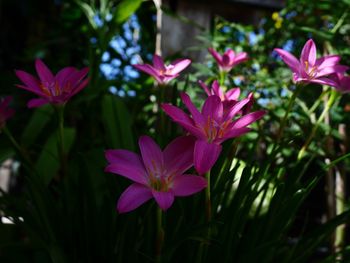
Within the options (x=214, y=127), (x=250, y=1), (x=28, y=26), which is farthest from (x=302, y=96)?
(x=28, y=26)

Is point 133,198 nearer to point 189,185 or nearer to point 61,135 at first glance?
point 189,185

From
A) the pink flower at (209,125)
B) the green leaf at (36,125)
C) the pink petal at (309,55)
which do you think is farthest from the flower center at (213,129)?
the green leaf at (36,125)

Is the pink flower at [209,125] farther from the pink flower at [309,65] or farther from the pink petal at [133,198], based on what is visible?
the pink flower at [309,65]

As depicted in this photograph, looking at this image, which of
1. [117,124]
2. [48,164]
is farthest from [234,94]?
[48,164]

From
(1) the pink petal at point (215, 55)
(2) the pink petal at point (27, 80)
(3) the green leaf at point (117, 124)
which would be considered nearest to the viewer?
(2) the pink petal at point (27, 80)

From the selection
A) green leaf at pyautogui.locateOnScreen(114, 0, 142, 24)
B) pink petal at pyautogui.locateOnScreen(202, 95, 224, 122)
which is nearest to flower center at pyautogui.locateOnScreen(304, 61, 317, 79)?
pink petal at pyautogui.locateOnScreen(202, 95, 224, 122)

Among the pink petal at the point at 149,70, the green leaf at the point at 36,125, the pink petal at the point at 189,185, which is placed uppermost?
the pink petal at the point at 149,70

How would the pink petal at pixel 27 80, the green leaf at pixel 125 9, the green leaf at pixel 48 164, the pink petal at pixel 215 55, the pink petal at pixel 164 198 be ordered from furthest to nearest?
the green leaf at pixel 125 9, the green leaf at pixel 48 164, the pink petal at pixel 215 55, the pink petal at pixel 27 80, the pink petal at pixel 164 198

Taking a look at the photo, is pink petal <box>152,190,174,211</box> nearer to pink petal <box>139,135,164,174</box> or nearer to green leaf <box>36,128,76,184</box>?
pink petal <box>139,135,164,174</box>
